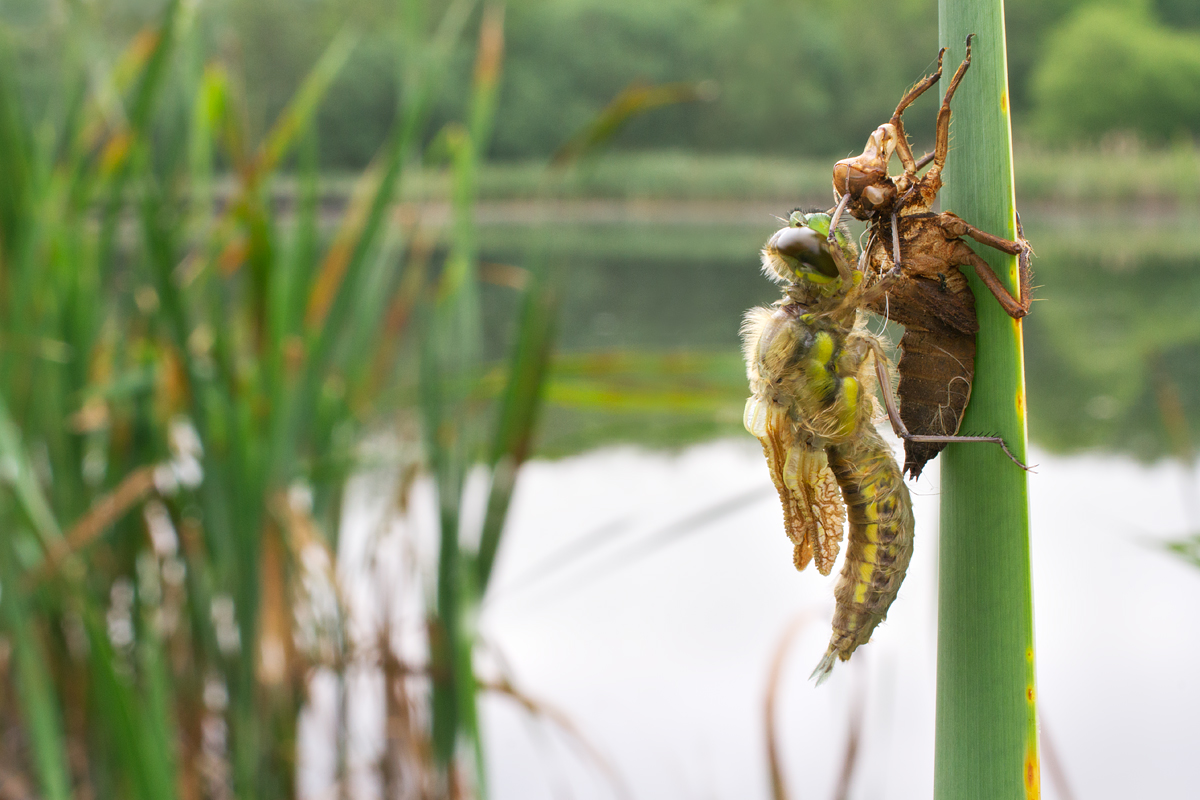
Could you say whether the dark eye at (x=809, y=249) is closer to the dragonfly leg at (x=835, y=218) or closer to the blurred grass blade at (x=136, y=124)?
the dragonfly leg at (x=835, y=218)

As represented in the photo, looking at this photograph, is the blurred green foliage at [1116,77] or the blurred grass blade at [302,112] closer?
the blurred grass blade at [302,112]

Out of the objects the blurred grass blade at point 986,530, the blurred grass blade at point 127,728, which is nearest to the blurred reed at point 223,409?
the blurred grass blade at point 127,728

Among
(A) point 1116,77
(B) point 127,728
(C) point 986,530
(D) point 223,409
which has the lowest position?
(B) point 127,728

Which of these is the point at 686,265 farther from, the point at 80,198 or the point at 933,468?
the point at 933,468

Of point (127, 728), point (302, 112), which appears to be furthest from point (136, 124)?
point (127, 728)

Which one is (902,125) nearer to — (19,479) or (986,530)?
(986,530)
